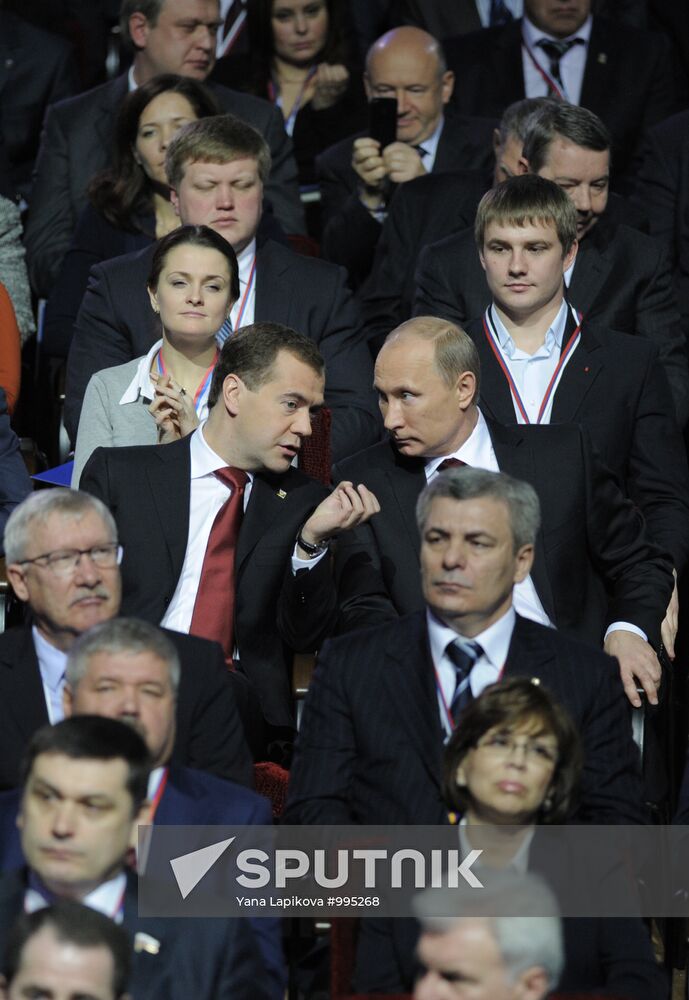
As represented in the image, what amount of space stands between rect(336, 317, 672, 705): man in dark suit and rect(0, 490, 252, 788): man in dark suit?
559 millimetres

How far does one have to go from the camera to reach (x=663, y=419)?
4297 millimetres

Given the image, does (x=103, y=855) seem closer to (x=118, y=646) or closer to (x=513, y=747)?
(x=118, y=646)

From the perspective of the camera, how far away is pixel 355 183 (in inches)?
224

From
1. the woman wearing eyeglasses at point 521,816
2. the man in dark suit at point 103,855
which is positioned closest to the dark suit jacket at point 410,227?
the woman wearing eyeglasses at point 521,816

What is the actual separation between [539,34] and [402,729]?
3557 millimetres

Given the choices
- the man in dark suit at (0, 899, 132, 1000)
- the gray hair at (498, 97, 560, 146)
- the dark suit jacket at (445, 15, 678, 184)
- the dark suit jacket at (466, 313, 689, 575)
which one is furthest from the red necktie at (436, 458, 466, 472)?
the dark suit jacket at (445, 15, 678, 184)

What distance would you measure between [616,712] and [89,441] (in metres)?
1.58

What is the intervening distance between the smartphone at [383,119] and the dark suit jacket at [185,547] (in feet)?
6.20

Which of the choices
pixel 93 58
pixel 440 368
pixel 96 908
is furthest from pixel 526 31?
pixel 96 908

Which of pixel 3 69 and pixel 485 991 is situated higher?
pixel 3 69

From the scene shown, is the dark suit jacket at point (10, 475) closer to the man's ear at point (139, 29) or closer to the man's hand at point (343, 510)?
the man's hand at point (343, 510)

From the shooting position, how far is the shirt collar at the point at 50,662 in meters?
3.22

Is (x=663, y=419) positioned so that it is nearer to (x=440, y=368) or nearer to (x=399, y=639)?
(x=440, y=368)

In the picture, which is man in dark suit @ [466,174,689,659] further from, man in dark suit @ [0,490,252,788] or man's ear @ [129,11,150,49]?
man's ear @ [129,11,150,49]
